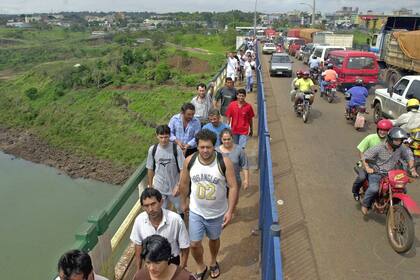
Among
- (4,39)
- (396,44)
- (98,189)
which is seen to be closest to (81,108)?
(98,189)

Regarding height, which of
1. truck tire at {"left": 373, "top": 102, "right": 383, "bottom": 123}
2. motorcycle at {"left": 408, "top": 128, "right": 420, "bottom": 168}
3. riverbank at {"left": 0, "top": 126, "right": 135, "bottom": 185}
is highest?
motorcycle at {"left": 408, "top": 128, "right": 420, "bottom": 168}

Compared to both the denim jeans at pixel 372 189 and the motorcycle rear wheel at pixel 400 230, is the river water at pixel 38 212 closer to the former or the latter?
the denim jeans at pixel 372 189

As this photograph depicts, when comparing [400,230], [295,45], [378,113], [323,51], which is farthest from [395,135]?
[295,45]

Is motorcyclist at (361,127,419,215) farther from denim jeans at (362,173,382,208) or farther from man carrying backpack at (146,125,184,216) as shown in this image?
man carrying backpack at (146,125,184,216)

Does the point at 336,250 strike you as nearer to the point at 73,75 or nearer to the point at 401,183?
the point at 401,183

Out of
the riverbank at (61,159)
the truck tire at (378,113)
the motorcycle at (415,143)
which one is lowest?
the riverbank at (61,159)

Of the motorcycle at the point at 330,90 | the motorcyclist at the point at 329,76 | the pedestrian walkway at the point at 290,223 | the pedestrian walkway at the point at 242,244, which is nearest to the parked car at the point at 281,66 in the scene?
the motorcyclist at the point at 329,76

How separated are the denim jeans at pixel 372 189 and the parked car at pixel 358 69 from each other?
10748mm

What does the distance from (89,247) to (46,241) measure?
74.0ft

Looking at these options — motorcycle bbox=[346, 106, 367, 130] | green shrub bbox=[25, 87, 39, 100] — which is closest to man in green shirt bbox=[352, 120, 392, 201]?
motorcycle bbox=[346, 106, 367, 130]

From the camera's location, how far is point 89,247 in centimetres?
360

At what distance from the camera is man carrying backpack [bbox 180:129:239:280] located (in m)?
4.21

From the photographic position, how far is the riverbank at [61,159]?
34594 millimetres

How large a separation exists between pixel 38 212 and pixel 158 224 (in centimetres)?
2718
